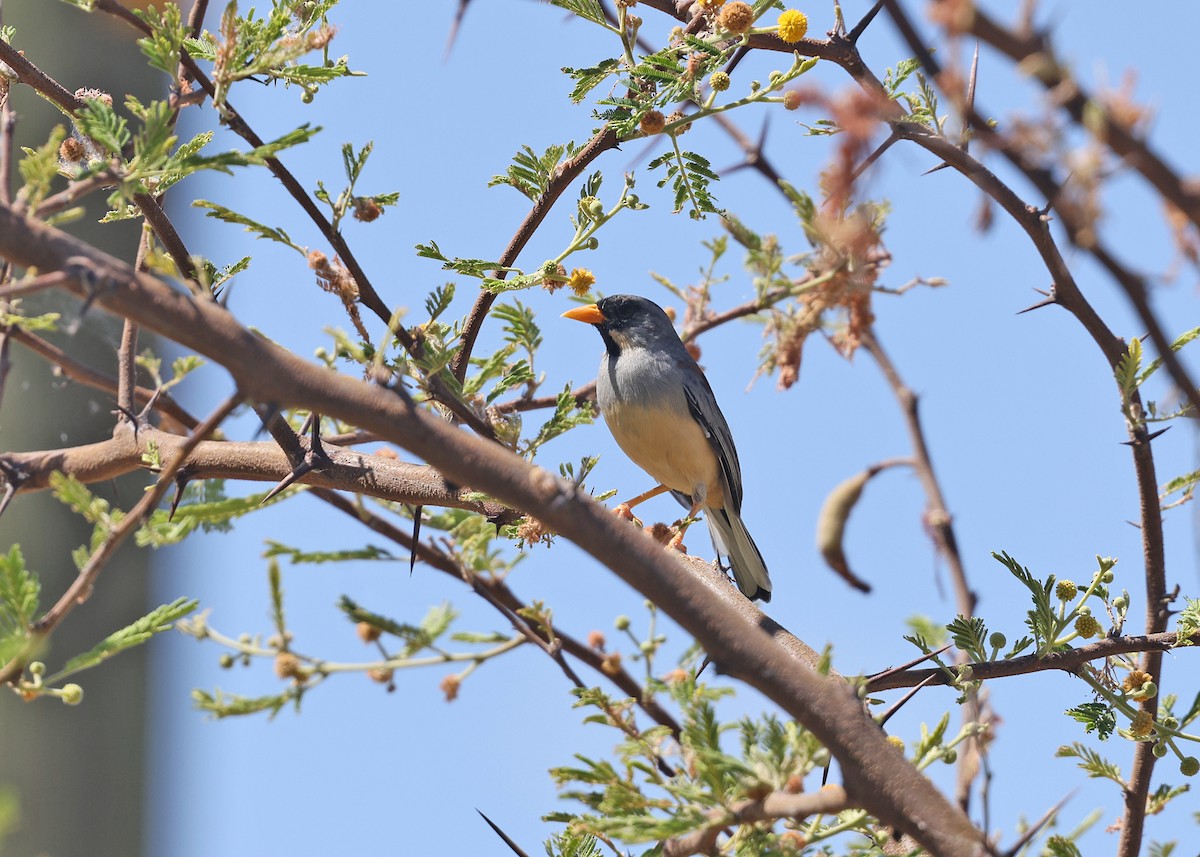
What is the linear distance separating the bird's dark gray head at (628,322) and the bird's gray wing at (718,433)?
245 mm

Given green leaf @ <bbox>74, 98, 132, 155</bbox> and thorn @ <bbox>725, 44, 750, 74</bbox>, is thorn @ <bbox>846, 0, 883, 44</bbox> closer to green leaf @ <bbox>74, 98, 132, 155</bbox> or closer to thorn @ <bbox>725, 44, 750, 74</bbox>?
thorn @ <bbox>725, 44, 750, 74</bbox>

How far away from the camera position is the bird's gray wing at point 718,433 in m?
5.43

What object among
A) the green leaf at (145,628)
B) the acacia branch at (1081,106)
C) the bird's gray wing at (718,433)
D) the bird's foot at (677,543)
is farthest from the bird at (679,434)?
the acacia branch at (1081,106)

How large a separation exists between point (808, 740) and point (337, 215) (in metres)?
1.60

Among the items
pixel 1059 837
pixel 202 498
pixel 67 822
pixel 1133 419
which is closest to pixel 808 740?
pixel 1059 837

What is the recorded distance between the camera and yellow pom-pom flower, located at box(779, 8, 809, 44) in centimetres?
285

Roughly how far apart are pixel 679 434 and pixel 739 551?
0.66 metres

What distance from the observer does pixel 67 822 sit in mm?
4438

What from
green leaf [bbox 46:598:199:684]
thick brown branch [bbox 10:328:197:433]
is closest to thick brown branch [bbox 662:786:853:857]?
green leaf [bbox 46:598:199:684]

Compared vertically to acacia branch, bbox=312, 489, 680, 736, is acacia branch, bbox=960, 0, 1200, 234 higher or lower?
A: lower

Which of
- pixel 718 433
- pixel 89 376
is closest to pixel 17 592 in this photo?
pixel 89 376

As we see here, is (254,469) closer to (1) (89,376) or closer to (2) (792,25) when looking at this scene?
Answer: (1) (89,376)

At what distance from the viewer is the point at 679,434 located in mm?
5238

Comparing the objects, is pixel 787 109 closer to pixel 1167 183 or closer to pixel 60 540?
pixel 1167 183
